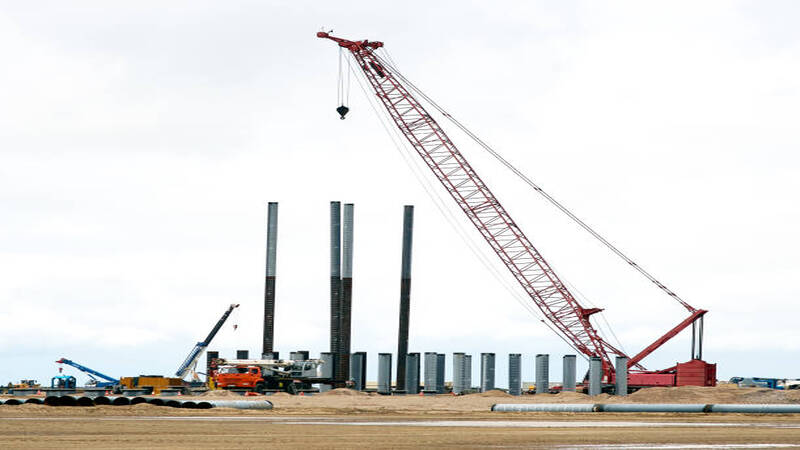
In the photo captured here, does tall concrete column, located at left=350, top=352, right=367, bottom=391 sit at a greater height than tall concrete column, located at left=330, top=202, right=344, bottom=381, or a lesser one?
lesser

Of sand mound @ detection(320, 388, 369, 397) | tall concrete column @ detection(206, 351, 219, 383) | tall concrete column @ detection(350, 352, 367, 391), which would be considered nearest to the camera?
sand mound @ detection(320, 388, 369, 397)

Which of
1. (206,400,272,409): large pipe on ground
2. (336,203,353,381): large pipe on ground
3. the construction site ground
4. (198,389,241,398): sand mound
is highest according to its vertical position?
(336,203,353,381): large pipe on ground

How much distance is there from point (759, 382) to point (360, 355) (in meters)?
50.1

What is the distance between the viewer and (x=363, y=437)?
2945 cm

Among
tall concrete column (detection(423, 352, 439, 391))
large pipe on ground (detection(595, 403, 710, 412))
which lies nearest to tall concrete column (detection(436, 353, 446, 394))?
tall concrete column (detection(423, 352, 439, 391))

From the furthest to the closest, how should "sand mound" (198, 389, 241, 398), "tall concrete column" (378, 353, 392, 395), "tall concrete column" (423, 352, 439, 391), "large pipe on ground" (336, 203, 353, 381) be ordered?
"large pipe on ground" (336, 203, 353, 381), "tall concrete column" (423, 352, 439, 391), "tall concrete column" (378, 353, 392, 395), "sand mound" (198, 389, 241, 398)

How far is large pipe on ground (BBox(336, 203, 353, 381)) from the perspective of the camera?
8988 cm

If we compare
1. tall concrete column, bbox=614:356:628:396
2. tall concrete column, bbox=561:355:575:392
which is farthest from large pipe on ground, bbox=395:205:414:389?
tall concrete column, bbox=614:356:628:396

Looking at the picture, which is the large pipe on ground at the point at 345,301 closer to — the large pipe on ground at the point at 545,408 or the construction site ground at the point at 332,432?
the large pipe on ground at the point at 545,408

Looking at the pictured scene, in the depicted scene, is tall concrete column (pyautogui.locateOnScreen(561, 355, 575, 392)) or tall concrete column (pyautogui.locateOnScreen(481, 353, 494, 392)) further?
tall concrete column (pyautogui.locateOnScreen(481, 353, 494, 392))

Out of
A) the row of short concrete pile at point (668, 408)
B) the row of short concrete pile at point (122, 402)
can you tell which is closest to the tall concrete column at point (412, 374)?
the row of short concrete pile at point (668, 408)

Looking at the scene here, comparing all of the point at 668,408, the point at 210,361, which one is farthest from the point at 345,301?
the point at 668,408

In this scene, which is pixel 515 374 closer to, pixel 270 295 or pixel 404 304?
pixel 404 304

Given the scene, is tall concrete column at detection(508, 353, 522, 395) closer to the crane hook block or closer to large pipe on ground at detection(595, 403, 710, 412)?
the crane hook block
